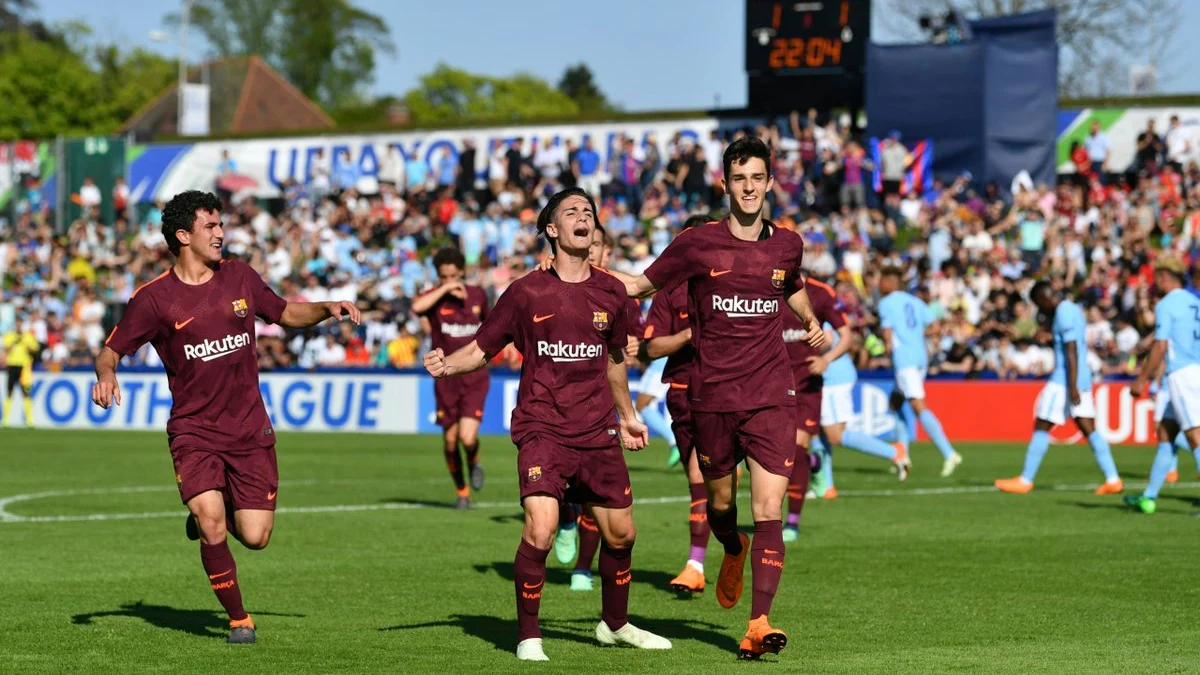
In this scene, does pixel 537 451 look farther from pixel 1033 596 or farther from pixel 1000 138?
pixel 1000 138

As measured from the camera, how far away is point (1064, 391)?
57.6 feet

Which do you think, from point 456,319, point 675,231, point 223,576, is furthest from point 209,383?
point 675,231

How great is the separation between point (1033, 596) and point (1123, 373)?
17420mm

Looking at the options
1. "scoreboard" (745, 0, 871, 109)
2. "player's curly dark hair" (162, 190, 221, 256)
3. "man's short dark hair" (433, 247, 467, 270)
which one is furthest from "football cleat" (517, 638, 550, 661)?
"scoreboard" (745, 0, 871, 109)

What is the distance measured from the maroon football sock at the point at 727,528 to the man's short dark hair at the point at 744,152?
74.8 inches

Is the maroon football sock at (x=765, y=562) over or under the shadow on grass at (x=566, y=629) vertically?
over


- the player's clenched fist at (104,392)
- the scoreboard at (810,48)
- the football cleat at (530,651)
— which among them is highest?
the scoreboard at (810,48)

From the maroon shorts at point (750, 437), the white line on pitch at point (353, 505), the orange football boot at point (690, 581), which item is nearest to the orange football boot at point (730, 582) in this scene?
the maroon shorts at point (750, 437)

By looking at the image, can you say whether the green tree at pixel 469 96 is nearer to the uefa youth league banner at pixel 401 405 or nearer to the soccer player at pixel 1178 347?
the uefa youth league banner at pixel 401 405

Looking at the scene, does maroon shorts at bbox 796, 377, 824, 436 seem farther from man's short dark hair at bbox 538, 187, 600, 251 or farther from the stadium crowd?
the stadium crowd

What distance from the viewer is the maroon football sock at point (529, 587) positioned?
28.1ft

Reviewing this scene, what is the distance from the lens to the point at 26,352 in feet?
105

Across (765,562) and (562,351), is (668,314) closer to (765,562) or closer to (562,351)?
(562,351)

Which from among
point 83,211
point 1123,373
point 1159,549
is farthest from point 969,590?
point 83,211
